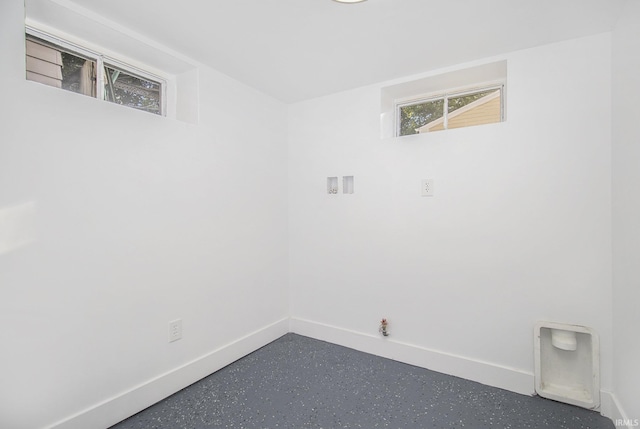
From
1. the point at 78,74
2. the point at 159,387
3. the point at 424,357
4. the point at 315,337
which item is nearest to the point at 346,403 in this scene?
the point at 424,357

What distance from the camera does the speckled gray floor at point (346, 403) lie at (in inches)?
62.5

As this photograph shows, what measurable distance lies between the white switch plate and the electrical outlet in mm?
1873

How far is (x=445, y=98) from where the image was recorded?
2.31 metres

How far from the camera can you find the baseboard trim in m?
1.87

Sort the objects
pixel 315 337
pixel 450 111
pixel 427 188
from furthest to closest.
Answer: pixel 315 337
pixel 450 111
pixel 427 188

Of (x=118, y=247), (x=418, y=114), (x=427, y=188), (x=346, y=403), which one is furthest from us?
(x=418, y=114)

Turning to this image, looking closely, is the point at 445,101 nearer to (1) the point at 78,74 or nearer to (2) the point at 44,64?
(1) the point at 78,74

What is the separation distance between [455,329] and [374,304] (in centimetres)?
60

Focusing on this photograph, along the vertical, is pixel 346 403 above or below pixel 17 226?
below

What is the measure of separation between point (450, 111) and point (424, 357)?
6.07 ft

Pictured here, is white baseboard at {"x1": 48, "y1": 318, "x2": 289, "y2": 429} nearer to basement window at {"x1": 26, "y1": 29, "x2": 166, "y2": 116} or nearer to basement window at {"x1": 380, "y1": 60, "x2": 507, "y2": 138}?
basement window at {"x1": 26, "y1": 29, "x2": 166, "y2": 116}

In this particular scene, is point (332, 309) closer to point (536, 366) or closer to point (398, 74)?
point (536, 366)

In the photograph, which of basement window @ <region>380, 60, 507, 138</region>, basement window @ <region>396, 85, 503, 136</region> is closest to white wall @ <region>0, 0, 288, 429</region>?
basement window @ <region>380, 60, 507, 138</region>

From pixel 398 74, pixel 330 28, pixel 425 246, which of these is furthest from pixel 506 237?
pixel 330 28
